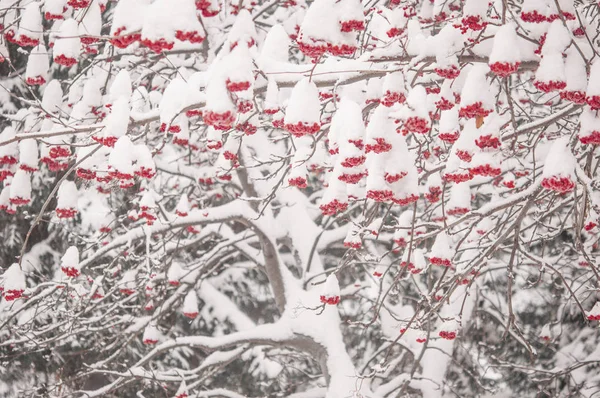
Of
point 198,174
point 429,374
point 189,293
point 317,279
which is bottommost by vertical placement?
point 429,374

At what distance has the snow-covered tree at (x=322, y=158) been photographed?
2.28 metres

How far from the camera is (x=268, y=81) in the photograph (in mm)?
2615

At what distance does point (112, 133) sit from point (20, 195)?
168cm

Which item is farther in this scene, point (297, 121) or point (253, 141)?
point (253, 141)

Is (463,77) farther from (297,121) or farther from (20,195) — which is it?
(20,195)

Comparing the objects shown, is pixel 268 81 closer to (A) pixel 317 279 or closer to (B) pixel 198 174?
(B) pixel 198 174

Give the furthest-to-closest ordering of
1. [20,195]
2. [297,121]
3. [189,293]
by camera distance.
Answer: [189,293], [20,195], [297,121]

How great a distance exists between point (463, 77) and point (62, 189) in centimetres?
303

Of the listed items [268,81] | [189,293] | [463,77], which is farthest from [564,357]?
[268,81]

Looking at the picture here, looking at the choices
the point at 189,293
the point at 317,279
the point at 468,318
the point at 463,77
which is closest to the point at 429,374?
the point at 468,318

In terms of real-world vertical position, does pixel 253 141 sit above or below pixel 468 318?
above

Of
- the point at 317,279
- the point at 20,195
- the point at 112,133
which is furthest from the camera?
the point at 317,279

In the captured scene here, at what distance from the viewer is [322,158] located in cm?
383

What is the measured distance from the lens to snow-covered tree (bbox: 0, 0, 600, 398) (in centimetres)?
228
